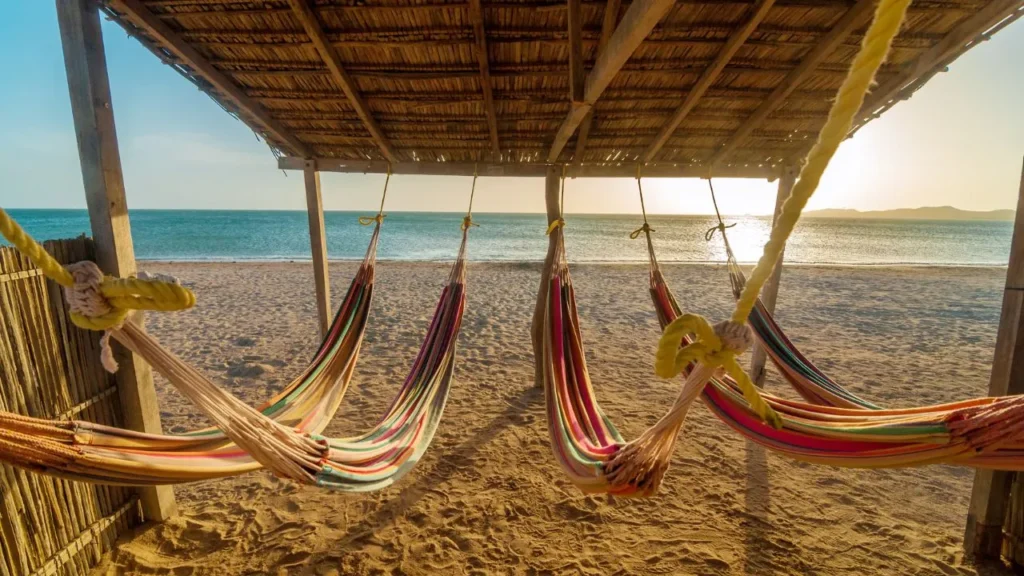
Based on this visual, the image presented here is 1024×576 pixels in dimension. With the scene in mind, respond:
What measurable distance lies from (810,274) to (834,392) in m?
8.29

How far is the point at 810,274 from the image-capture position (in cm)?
835

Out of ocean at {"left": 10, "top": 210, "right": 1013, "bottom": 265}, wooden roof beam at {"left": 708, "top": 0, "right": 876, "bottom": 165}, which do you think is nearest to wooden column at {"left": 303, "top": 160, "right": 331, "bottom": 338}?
wooden roof beam at {"left": 708, "top": 0, "right": 876, "bottom": 165}

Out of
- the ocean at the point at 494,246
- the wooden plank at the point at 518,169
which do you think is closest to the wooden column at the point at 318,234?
the wooden plank at the point at 518,169

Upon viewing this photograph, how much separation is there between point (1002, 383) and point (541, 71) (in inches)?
81.3

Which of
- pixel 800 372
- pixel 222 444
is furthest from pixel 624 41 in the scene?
pixel 222 444

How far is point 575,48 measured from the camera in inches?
57.7

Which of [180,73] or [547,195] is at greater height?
[180,73]

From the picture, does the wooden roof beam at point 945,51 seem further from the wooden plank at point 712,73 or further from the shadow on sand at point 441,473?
the shadow on sand at point 441,473

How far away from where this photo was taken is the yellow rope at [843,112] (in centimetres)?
38

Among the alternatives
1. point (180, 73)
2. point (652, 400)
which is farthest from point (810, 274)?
point (180, 73)

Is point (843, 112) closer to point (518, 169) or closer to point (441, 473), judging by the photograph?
point (441, 473)

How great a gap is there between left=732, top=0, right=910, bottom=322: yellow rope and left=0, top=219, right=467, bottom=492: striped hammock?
3.57 feet

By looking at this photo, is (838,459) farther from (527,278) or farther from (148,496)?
(527,278)

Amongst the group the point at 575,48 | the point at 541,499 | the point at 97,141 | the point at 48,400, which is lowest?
the point at 541,499
